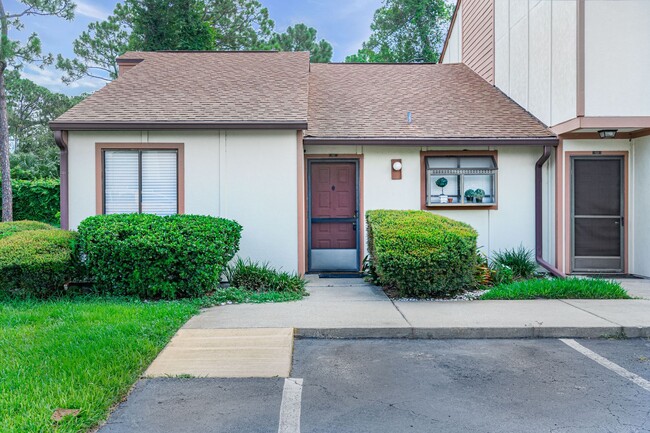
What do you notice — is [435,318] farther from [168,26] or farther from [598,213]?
[168,26]

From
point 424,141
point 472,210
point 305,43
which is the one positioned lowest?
point 472,210

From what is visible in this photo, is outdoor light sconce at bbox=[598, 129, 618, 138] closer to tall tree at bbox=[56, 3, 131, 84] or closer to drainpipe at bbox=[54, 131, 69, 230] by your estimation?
drainpipe at bbox=[54, 131, 69, 230]

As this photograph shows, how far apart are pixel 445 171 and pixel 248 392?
7.02 meters

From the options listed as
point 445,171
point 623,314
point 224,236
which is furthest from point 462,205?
point 224,236

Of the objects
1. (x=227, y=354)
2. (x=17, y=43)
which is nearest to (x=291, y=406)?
(x=227, y=354)

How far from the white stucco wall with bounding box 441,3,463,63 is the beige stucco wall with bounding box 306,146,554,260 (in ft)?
24.7

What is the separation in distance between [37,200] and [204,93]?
1133cm

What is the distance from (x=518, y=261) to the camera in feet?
30.8

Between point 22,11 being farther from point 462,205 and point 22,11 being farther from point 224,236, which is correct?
point 462,205

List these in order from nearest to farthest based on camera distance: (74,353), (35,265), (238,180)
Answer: (74,353), (35,265), (238,180)

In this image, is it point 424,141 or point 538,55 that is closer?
point 424,141

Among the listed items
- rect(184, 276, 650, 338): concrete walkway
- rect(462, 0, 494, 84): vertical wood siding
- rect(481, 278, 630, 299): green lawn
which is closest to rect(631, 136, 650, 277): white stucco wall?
rect(184, 276, 650, 338): concrete walkway

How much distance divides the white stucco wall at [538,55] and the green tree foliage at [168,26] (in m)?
13.8

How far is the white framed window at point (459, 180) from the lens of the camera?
32.1 ft
